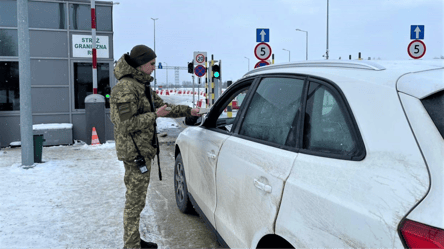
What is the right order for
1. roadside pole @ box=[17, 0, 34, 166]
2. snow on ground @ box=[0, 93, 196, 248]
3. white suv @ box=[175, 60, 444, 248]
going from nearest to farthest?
white suv @ box=[175, 60, 444, 248], snow on ground @ box=[0, 93, 196, 248], roadside pole @ box=[17, 0, 34, 166]

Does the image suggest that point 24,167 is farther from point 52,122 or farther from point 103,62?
point 103,62

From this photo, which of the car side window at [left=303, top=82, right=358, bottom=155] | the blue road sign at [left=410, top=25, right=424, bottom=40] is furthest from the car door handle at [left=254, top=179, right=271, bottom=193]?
the blue road sign at [left=410, top=25, right=424, bottom=40]

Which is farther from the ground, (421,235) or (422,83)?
(422,83)

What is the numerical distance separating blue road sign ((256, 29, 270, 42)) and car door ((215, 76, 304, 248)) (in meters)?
9.25

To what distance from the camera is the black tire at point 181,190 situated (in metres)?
4.17

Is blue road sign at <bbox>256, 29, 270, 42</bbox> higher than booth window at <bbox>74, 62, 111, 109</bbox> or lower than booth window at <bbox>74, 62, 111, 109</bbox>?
higher

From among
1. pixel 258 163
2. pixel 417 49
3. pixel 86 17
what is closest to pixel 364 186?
pixel 258 163

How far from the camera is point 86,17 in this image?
1038 cm

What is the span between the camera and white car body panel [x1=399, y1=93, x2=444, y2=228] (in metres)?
1.23

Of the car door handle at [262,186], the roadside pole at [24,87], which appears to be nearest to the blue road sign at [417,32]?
the roadside pole at [24,87]

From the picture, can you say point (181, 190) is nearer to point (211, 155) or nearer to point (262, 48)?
point (211, 155)

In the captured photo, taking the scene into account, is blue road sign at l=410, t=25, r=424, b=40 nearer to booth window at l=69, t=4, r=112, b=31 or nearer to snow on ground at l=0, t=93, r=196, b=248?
booth window at l=69, t=4, r=112, b=31

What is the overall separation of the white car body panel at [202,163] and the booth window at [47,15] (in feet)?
25.5

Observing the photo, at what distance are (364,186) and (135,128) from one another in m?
2.11
